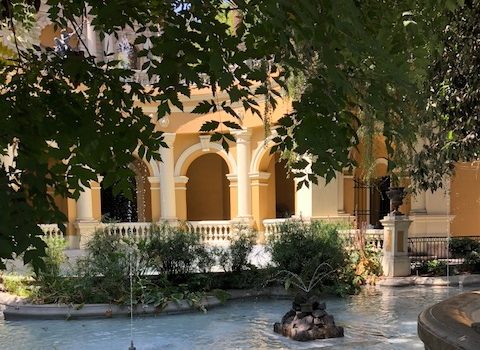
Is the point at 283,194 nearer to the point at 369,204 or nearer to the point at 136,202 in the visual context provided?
the point at 369,204

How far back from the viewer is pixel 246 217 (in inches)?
714

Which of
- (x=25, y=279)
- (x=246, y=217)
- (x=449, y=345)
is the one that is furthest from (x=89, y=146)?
(x=246, y=217)

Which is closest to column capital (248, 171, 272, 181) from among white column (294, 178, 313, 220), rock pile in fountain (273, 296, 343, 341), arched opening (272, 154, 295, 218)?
white column (294, 178, 313, 220)

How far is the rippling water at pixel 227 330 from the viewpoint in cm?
689

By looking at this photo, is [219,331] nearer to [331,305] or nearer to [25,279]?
[331,305]

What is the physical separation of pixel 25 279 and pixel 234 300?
3867 mm

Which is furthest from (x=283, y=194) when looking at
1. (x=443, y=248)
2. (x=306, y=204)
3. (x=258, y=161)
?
(x=443, y=248)

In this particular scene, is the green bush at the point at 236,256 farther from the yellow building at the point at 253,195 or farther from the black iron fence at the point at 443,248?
the yellow building at the point at 253,195

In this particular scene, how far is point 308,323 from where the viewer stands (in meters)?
6.99

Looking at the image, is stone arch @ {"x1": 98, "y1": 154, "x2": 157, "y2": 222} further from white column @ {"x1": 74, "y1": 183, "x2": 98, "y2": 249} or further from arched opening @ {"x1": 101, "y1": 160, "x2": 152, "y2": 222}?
white column @ {"x1": 74, "y1": 183, "x2": 98, "y2": 249}

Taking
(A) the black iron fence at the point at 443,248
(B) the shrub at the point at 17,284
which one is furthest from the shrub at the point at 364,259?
(B) the shrub at the point at 17,284

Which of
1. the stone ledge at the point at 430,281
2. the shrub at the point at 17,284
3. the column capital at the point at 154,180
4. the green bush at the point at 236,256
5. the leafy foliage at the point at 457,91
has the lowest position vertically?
the stone ledge at the point at 430,281

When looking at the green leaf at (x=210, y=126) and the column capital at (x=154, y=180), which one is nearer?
the green leaf at (x=210, y=126)

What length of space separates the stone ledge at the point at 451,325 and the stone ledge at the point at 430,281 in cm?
738
